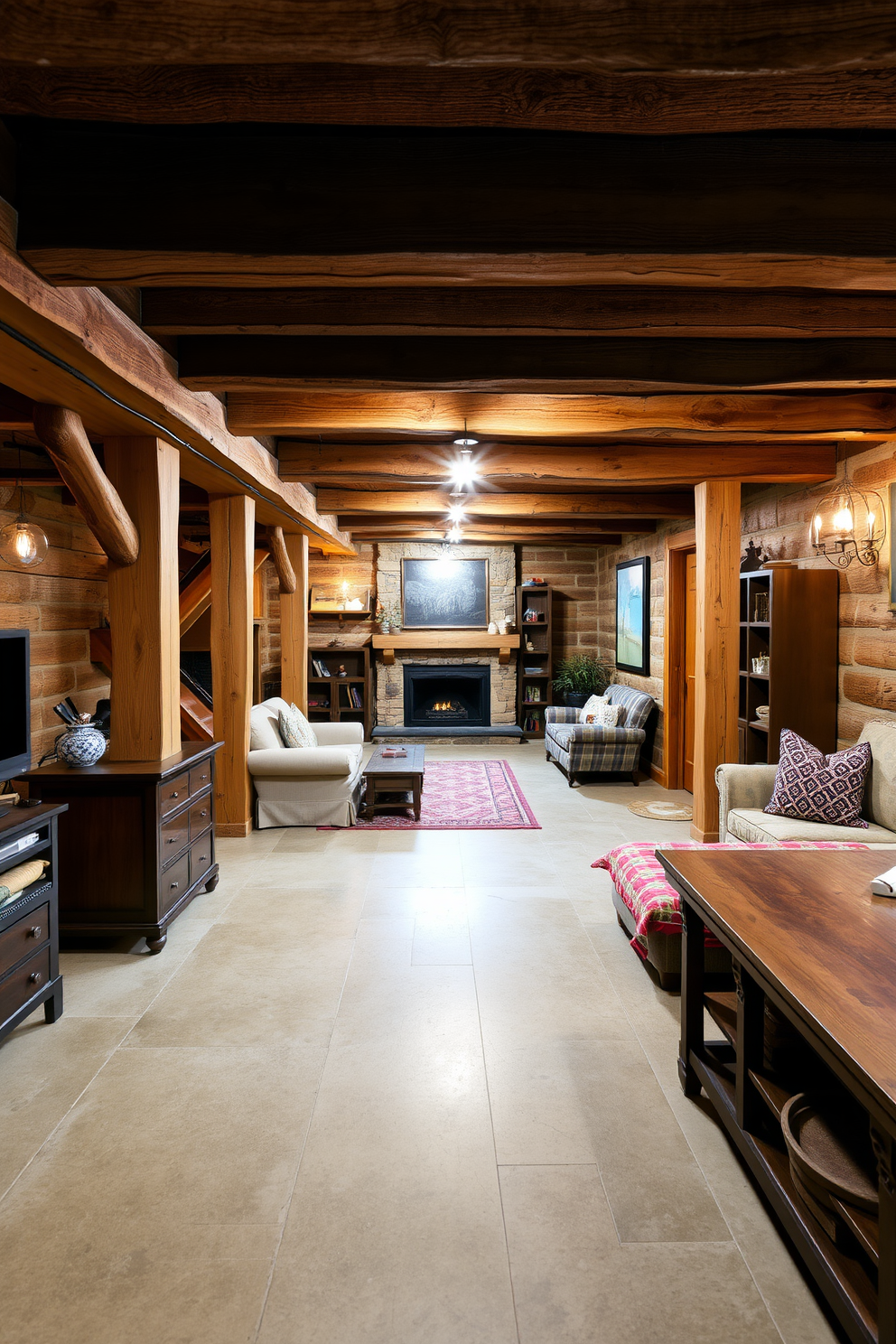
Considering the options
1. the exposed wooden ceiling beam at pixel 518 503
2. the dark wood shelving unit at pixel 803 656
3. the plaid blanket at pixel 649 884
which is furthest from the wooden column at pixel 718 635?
the plaid blanket at pixel 649 884

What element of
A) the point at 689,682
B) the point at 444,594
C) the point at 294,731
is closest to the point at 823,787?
the point at 689,682

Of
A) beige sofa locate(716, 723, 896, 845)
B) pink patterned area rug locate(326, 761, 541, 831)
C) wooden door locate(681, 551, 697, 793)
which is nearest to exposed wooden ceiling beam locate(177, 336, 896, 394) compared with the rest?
beige sofa locate(716, 723, 896, 845)

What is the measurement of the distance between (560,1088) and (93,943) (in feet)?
7.41

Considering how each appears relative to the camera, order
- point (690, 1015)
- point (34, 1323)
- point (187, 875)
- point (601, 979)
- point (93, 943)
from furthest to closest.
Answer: point (187, 875), point (93, 943), point (601, 979), point (690, 1015), point (34, 1323)

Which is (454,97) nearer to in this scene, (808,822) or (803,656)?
(808,822)

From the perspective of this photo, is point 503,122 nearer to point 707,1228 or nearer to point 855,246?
point 855,246

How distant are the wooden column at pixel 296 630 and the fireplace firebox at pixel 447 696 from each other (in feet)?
7.71

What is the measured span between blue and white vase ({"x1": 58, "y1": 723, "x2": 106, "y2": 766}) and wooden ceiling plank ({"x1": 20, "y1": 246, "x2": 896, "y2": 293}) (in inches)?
77.5

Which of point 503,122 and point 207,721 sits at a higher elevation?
point 503,122

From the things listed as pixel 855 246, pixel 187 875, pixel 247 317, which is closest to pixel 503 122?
pixel 855 246

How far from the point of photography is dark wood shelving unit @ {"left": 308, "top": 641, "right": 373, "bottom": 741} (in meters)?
9.26

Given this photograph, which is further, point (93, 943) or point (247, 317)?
point (93, 943)

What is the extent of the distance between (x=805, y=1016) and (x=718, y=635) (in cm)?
378

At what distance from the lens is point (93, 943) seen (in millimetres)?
3494
